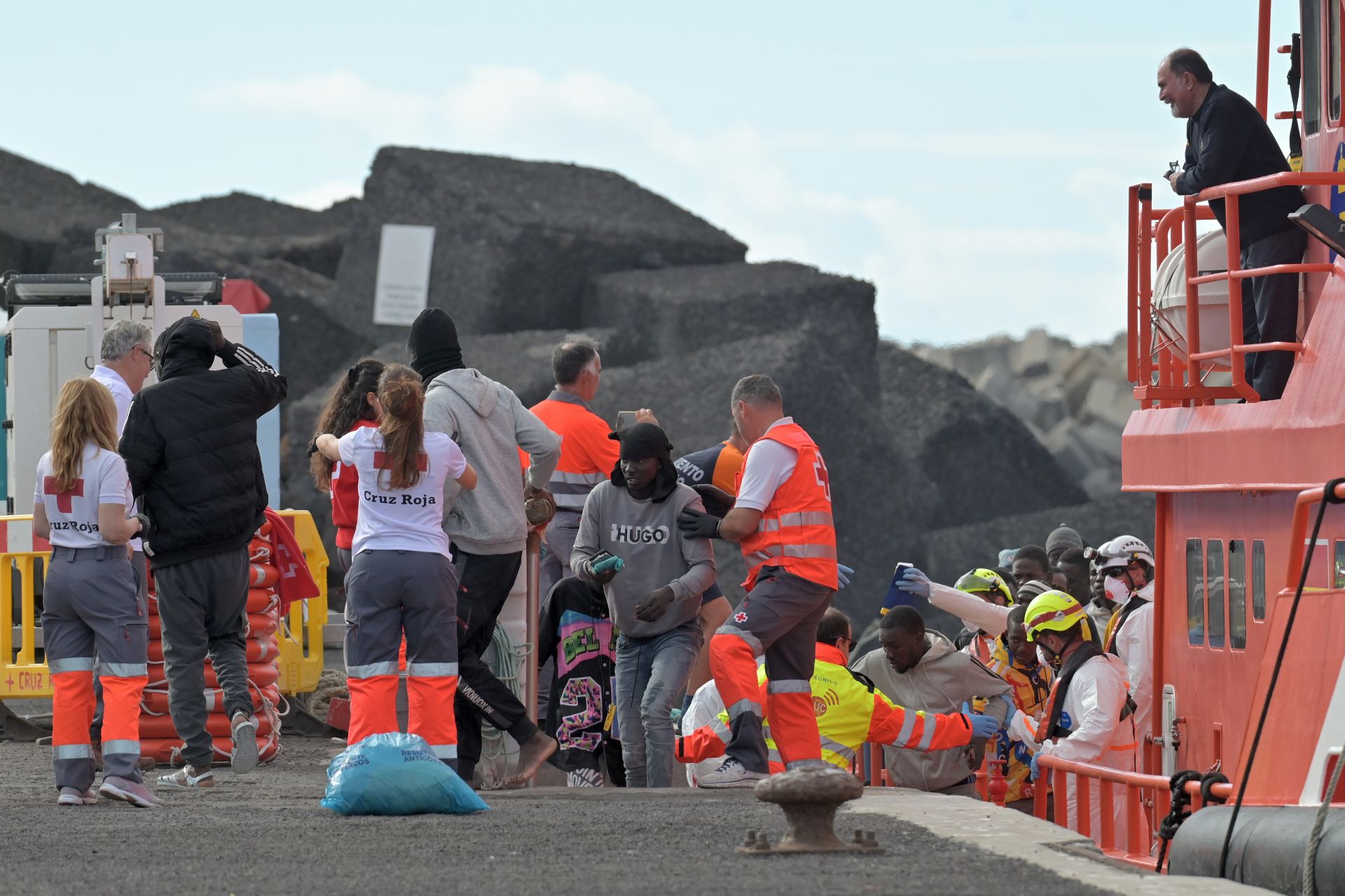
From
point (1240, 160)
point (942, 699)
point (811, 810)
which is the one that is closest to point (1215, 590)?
point (942, 699)

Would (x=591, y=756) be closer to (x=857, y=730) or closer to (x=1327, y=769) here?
(x=857, y=730)

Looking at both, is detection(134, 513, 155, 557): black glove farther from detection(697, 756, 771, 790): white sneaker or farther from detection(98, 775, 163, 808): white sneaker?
detection(697, 756, 771, 790): white sneaker

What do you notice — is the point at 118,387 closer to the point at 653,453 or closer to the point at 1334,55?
the point at 653,453

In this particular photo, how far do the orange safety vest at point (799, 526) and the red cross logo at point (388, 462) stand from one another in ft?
4.83

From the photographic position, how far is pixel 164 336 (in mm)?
9070

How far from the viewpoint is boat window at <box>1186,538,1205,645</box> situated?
31.7 feet

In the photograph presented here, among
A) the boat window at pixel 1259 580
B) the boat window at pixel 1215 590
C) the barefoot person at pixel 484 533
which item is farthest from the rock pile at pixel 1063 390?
the barefoot person at pixel 484 533

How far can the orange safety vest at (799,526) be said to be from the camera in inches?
347

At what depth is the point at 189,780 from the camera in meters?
9.12

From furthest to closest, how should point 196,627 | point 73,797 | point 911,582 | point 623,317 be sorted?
point 623,317, point 911,582, point 196,627, point 73,797

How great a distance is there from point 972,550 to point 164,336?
623 inches

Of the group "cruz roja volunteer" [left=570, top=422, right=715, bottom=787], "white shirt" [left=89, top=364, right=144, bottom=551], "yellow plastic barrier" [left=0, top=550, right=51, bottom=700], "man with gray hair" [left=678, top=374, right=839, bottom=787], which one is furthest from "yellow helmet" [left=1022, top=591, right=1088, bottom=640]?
"yellow plastic barrier" [left=0, top=550, right=51, bottom=700]

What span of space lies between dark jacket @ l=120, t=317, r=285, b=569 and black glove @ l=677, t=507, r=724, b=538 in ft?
6.36

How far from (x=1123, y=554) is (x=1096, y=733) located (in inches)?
92.1
